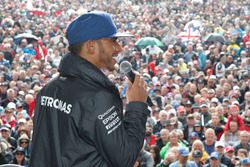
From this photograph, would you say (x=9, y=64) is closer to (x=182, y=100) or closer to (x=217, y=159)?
(x=182, y=100)

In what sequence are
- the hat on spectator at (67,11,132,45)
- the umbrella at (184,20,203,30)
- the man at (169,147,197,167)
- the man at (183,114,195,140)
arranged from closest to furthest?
1. the hat on spectator at (67,11,132,45)
2. the man at (169,147,197,167)
3. the man at (183,114,195,140)
4. the umbrella at (184,20,203,30)

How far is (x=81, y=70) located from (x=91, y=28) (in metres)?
0.19

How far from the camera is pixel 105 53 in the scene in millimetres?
2889

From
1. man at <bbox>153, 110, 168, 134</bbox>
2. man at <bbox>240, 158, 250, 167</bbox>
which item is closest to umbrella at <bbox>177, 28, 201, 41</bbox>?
man at <bbox>153, 110, 168, 134</bbox>

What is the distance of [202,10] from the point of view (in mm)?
36500

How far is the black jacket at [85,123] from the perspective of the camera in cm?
275

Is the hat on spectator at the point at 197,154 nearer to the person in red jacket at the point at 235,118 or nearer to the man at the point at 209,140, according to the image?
the man at the point at 209,140

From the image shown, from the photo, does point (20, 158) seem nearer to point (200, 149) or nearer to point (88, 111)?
point (200, 149)

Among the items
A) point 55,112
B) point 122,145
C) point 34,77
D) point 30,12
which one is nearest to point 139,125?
point 122,145

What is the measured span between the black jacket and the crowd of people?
62 cm

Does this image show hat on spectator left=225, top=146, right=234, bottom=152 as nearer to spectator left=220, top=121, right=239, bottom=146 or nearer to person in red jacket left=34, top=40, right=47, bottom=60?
spectator left=220, top=121, right=239, bottom=146

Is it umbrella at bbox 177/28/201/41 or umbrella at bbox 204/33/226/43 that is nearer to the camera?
umbrella at bbox 204/33/226/43

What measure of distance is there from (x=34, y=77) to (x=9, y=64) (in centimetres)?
245

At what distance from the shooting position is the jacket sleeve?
2.74 meters
